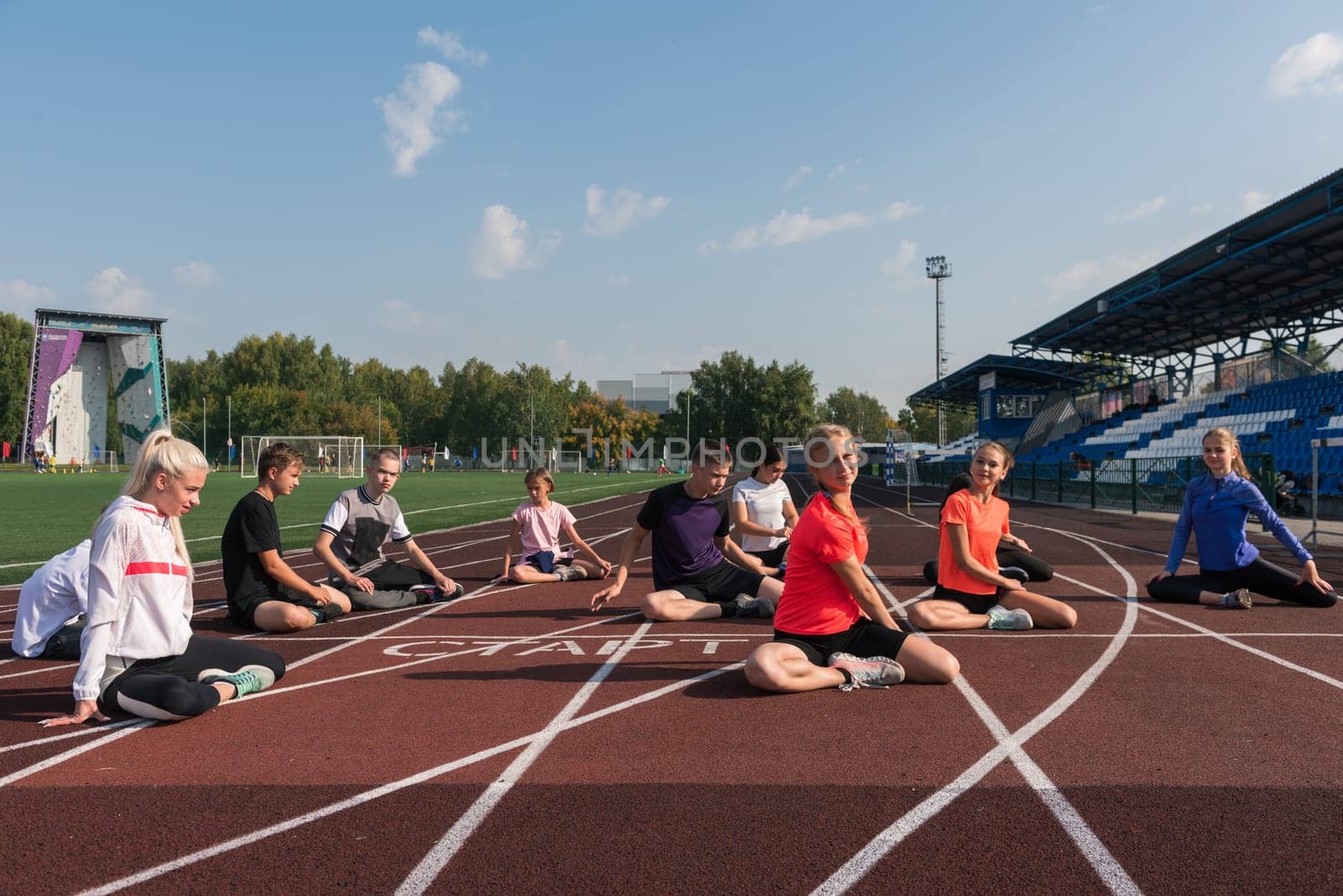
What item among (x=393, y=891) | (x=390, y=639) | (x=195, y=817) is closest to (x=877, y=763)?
(x=393, y=891)

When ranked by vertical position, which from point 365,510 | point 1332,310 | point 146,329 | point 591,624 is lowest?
point 591,624

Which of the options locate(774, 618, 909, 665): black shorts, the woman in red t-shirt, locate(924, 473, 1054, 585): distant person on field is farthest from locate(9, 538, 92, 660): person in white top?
locate(924, 473, 1054, 585): distant person on field

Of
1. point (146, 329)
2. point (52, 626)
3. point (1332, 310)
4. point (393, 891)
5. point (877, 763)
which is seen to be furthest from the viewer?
point (146, 329)

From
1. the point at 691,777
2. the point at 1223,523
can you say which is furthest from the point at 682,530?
the point at 1223,523

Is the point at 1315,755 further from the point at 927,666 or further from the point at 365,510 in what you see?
the point at 365,510

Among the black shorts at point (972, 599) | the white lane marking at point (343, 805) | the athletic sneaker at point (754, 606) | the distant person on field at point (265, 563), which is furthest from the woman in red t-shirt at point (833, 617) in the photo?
the distant person on field at point (265, 563)

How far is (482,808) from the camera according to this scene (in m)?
3.70

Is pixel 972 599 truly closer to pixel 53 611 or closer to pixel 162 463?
pixel 162 463

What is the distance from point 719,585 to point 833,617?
2.73m

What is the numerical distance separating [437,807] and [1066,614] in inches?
223

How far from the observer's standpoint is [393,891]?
3.00 m

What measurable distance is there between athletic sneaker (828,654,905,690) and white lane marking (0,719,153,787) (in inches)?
152

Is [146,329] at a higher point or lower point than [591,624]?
higher

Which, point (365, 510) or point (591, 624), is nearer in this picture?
point (591, 624)
